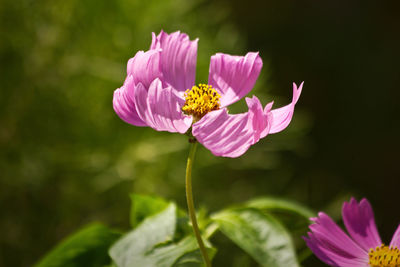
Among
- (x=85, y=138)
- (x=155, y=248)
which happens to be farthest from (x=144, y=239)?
(x=85, y=138)

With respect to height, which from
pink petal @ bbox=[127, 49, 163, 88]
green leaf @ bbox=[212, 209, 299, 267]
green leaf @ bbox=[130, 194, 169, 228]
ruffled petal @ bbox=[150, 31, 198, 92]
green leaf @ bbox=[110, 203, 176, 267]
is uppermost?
ruffled petal @ bbox=[150, 31, 198, 92]

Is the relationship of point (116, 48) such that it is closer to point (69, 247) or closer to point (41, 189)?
point (41, 189)

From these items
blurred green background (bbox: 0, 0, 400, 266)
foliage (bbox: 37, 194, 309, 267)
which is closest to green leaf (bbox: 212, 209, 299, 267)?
foliage (bbox: 37, 194, 309, 267)

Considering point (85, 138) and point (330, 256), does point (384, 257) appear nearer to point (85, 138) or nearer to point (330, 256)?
point (330, 256)

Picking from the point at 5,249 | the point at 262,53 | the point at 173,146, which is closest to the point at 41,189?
the point at 5,249

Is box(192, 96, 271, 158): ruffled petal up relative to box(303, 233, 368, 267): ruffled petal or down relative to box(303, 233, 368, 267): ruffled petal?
up

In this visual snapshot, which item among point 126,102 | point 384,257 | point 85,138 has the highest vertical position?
point 85,138

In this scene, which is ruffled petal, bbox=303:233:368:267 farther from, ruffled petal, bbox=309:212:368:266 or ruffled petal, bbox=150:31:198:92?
ruffled petal, bbox=150:31:198:92

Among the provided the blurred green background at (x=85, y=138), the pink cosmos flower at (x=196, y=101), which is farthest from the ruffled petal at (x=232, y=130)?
the blurred green background at (x=85, y=138)
